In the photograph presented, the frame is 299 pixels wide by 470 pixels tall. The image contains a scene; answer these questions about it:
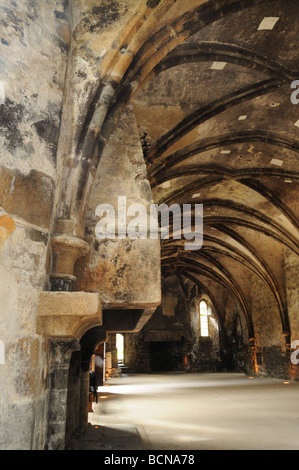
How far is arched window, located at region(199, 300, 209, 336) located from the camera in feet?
73.4

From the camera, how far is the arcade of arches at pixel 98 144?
7.33 ft

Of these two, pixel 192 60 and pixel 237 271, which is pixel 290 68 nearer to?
pixel 192 60

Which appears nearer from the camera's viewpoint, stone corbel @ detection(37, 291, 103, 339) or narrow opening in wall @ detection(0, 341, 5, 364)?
narrow opening in wall @ detection(0, 341, 5, 364)

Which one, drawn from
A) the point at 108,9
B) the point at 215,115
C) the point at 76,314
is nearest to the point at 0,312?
the point at 76,314

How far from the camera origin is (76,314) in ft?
7.47

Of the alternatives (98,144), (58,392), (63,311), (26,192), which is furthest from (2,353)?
(98,144)

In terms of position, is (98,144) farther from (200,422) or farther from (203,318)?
(203,318)

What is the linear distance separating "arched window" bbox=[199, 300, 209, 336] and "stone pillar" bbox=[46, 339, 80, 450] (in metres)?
20.6

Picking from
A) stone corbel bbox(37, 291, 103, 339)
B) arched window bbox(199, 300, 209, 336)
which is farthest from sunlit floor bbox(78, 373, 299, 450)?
arched window bbox(199, 300, 209, 336)

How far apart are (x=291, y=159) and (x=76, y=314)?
8.13m

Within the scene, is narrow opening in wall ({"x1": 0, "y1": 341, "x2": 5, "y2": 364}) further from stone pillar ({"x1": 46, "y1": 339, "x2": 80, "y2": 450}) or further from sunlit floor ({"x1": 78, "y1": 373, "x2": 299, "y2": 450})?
sunlit floor ({"x1": 78, "y1": 373, "x2": 299, "y2": 450})

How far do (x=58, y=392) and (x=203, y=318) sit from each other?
68.2ft

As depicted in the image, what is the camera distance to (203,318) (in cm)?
2253

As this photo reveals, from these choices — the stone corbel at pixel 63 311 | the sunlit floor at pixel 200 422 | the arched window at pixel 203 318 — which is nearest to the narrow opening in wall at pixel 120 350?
the arched window at pixel 203 318
